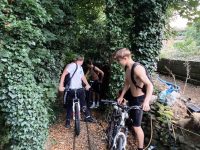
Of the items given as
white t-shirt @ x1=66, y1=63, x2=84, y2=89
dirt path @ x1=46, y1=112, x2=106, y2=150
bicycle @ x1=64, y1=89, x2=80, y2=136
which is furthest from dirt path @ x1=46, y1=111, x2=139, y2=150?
white t-shirt @ x1=66, y1=63, x2=84, y2=89

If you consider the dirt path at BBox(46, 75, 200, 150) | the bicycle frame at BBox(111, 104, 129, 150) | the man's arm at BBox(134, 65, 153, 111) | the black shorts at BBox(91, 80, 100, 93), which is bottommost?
the dirt path at BBox(46, 75, 200, 150)

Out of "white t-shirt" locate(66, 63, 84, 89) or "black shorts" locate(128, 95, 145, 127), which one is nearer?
"black shorts" locate(128, 95, 145, 127)

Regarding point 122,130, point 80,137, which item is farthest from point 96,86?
point 122,130

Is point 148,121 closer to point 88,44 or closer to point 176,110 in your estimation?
point 176,110

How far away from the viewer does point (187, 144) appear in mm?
6945

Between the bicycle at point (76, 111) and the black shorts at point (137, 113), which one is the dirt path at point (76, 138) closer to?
the bicycle at point (76, 111)

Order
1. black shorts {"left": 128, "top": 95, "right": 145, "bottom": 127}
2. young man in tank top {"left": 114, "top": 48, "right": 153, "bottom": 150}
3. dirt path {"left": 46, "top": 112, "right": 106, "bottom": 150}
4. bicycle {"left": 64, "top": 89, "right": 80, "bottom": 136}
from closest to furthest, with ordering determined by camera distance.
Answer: young man in tank top {"left": 114, "top": 48, "right": 153, "bottom": 150}
black shorts {"left": 128, "top": 95, "right": 145, "bottom": 127}
dirt path {"left": 46, "top": 112, "right": 106, "bottom": 150}
bicycle {"left": 64, "top": 89, "right": 80, "bottom": 136}

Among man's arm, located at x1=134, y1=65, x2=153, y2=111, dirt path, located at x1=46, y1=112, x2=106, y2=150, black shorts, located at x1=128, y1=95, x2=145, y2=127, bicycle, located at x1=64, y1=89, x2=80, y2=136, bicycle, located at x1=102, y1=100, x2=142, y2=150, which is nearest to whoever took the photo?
man's arm, located at x1=134, y1=65, x2=153, y2=111

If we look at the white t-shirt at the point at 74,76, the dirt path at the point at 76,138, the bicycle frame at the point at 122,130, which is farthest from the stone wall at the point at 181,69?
the bicycle frame at the point at 122,130

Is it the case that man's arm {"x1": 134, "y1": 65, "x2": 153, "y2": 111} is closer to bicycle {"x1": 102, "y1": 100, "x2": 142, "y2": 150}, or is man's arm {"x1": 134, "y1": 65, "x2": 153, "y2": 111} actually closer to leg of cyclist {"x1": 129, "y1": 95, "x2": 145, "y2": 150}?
bicycle {"x1": 102, "y1": 100, "x2": 142, "y2": 150}

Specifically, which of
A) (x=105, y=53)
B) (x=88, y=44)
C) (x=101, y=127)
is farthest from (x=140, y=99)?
(x=88, y=44)

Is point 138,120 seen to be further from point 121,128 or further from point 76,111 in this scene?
point 76,111

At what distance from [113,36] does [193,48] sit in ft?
31.3

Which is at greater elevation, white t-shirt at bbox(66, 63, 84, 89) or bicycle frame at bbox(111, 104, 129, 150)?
white t-shirt at bbox(66, 63, 84, 89)
